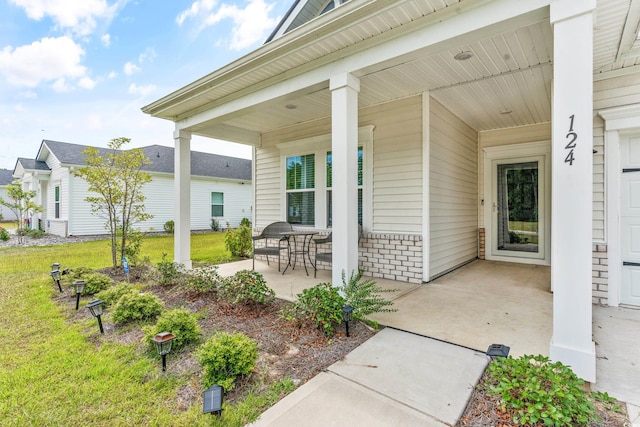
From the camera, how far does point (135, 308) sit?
3.27 m

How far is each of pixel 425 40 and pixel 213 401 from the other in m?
3.27

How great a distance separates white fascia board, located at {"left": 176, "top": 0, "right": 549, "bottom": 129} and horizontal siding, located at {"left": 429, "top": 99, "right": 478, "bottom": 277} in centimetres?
196

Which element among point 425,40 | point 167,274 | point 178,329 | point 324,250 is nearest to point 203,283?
point 167,274

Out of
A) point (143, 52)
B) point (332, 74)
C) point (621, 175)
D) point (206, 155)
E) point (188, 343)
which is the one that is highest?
point (143, 52)

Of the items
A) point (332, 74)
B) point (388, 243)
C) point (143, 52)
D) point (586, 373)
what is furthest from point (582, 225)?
point (143, 52)

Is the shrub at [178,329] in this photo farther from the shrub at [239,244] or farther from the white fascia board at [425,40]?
the shrub at [239,244]

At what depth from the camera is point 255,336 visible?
2.86 meters

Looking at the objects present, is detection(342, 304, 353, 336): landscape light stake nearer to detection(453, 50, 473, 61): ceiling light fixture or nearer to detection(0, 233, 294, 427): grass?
detection(0, 233, 294, 427): grass

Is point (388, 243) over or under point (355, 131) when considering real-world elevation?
under

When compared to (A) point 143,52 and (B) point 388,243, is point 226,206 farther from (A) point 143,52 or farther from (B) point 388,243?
(B) point 388,243

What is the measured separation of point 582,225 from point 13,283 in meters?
7.48

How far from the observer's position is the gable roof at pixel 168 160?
1201 centimetres

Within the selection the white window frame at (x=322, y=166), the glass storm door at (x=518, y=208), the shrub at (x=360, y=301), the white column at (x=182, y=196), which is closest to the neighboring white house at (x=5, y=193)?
the white column at (x=182, y=196)

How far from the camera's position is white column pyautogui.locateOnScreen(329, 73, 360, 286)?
10.8 ft
